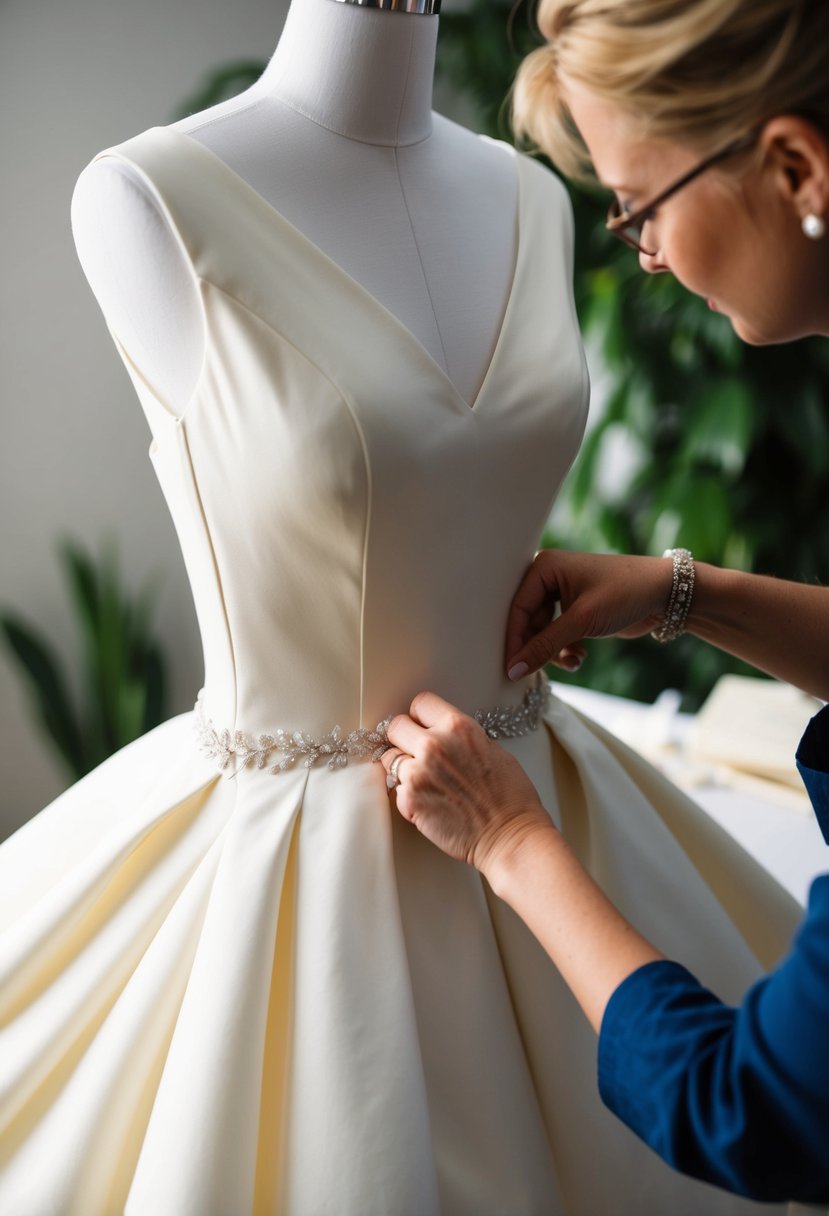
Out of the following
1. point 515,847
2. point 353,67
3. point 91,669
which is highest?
point 353,67

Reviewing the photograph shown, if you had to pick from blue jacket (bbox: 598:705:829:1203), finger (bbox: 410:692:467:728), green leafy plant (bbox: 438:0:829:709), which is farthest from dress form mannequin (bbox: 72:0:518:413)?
green leafy plant (bbox: 438:0:829:709)

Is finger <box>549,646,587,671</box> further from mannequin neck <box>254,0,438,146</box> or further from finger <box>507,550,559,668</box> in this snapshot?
mannequin neck <box>254,0,438,146</box>

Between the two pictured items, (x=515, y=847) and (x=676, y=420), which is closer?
(x=515, y=847)

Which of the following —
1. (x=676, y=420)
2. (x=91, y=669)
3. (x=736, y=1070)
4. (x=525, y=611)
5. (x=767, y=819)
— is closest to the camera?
(x=736, y=1070)

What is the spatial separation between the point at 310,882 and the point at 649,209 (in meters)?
0.52

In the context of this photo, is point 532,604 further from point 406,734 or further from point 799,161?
Result: point 799,161

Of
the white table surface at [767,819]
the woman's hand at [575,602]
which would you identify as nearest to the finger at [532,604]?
the woman's hand at [575,602]

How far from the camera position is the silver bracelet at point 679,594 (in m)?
1.00

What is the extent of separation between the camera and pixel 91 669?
6.15 ft

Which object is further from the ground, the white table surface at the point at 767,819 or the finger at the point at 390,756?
the white table surface at the point at 767,819

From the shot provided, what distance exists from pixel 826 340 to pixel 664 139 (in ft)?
5.96

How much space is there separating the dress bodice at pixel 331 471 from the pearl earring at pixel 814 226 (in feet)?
→ 0.87

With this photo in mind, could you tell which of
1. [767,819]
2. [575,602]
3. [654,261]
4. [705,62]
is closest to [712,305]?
[654,261]

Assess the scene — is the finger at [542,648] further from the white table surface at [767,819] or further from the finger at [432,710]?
the white table surface at [767,819]
